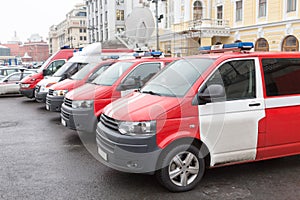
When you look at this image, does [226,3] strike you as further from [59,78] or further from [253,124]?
[253,124]

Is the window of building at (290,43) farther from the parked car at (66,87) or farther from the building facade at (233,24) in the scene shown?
the parked car at (66,87)

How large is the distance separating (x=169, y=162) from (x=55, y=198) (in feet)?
5.30

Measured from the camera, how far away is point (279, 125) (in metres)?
4.86

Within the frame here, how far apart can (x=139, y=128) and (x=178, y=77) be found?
3.95 ft

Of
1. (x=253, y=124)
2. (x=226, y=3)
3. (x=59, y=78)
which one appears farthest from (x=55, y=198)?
(x=226, y=3)

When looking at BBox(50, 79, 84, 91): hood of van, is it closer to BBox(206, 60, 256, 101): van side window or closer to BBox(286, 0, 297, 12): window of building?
BBox(206, 60, 256, 101): van side window

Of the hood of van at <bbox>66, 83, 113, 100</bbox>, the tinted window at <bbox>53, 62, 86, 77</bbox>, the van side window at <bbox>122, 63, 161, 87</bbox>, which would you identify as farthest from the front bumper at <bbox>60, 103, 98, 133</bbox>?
the tinted window at <bbox>53, 62, 86, 77</bbox>

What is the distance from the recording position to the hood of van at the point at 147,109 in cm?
431

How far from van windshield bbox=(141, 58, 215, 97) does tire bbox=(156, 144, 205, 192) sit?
80 centimetres

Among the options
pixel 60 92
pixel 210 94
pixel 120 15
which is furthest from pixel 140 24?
pixel 120 15

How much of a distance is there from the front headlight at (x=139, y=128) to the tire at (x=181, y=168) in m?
0.39

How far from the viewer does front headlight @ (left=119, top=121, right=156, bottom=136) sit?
4258mm

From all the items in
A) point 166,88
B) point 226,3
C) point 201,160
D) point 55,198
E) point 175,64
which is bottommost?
point 55,198

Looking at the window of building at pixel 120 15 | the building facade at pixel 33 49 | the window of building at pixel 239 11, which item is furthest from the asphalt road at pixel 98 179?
the building facade at pixel 33 49
